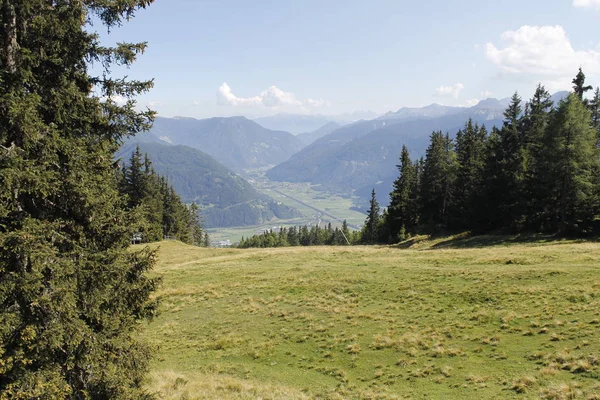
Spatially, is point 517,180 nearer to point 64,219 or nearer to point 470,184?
point 470,184

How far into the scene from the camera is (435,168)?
205 ft

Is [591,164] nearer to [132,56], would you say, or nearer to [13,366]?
[132,56]

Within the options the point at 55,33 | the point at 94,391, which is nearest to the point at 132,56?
the point at 55,33

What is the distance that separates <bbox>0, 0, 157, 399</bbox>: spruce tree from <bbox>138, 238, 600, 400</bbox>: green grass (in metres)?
5.27

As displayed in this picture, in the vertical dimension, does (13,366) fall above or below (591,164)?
below

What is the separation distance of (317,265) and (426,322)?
56.2ft

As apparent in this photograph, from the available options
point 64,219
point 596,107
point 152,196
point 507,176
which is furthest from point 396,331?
point 596,107

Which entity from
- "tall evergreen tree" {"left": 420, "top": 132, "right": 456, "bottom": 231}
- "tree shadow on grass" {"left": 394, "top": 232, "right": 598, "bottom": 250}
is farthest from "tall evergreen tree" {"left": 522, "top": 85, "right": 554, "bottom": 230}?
"tall evergreen tree" {"left": 420, "top": 132, "right": 456, "bottom": 231}

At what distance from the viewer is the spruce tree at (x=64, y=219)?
7.70 metres

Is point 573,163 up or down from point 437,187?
up

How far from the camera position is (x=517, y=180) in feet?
145

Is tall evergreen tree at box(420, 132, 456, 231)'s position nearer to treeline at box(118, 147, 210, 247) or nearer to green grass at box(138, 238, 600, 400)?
green grass at box(138, 238, 600, 400)

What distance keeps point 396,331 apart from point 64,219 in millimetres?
15568

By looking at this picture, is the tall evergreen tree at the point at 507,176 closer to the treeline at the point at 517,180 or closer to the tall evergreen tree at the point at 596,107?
the treeline at the point at 517,180
